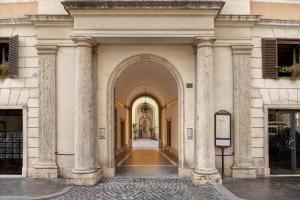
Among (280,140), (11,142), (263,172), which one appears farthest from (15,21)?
(280,140)

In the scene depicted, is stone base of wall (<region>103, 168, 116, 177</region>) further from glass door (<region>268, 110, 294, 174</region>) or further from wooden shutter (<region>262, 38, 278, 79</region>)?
wooden shutter (<region>262, 38, 278, 79</region>)

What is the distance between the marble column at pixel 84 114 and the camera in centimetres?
1069

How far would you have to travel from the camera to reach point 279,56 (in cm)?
1220

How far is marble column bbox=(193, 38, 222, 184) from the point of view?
10734 mm

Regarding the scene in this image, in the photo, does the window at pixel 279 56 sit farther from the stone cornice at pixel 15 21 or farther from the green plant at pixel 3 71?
the green plant at pixel 3 71

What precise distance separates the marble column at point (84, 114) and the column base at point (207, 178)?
3.16 m

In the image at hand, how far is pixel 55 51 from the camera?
11617 millimetres

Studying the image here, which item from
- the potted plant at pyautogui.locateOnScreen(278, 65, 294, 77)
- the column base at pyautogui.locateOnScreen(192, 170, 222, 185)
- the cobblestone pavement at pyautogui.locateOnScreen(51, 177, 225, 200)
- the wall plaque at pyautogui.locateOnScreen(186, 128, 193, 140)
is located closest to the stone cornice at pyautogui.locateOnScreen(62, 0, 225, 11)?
the potted plant at pyautogui.locateOnScreen(278, 65, 294, 77)

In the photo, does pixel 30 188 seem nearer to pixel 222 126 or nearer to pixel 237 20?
pixel 222 126

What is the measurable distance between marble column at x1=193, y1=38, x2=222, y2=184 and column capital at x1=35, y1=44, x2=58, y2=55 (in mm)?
4781

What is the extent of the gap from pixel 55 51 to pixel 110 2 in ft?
8.82

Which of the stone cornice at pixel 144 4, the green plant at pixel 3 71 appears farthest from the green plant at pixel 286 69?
the green plant at pixel 3 71

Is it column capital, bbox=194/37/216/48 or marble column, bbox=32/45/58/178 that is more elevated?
column capital, bbox=194/37/216/48

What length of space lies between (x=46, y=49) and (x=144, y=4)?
3.72 m
